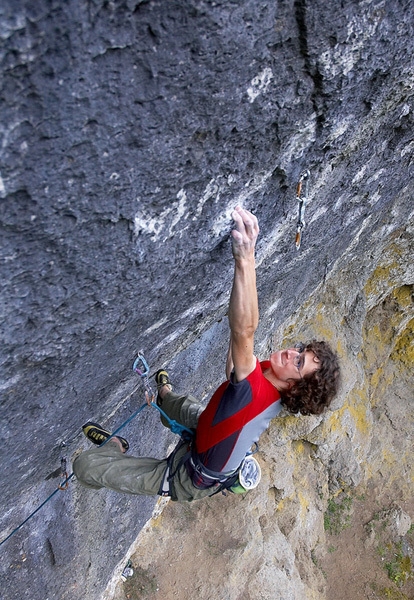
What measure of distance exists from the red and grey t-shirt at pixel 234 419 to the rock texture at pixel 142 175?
0.59 meters

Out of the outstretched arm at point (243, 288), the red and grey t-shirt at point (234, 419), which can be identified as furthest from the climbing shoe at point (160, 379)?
the outstretched arm at point (243, 288)

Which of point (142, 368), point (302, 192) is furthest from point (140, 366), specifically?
point (302, 192)

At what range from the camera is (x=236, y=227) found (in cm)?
233

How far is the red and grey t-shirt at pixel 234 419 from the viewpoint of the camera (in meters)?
2.54

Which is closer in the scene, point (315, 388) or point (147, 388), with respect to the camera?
point (315, 388)

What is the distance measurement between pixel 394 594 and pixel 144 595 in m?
6.03

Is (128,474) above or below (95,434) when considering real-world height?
below

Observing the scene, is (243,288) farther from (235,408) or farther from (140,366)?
(140,366)

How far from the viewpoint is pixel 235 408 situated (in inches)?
102

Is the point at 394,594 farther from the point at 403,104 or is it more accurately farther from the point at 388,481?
the point at 403,104

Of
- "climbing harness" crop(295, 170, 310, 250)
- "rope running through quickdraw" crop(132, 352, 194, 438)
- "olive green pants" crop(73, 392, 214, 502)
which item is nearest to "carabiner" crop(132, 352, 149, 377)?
"rope running through quickdraw" crop(132, 352, 194, 438)

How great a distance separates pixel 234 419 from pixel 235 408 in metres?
0.08

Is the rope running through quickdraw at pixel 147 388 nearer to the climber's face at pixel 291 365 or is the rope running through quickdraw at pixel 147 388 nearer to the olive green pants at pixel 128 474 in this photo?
the olive green pants at pixel 128 474

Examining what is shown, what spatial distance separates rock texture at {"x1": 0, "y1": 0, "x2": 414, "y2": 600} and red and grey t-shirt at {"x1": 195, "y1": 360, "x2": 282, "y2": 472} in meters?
0.59
